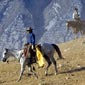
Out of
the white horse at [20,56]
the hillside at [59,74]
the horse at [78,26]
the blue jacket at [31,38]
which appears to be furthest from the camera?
the horse at [78,26]

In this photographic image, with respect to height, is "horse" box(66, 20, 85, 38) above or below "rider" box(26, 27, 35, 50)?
above

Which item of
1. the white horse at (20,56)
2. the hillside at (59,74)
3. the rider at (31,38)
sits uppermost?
the rider at (31,38)

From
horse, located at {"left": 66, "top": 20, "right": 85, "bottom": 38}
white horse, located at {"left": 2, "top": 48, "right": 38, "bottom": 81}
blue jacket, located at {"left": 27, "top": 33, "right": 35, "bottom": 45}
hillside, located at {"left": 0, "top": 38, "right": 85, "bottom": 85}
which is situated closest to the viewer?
hillside, located at {"left": 0, "top": 38, "right": 85, "bottom": 85}

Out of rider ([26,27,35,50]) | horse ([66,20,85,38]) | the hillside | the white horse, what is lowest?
the hillside

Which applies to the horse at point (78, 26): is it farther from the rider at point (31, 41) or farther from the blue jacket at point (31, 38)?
the blue jacket at point (31, 38)

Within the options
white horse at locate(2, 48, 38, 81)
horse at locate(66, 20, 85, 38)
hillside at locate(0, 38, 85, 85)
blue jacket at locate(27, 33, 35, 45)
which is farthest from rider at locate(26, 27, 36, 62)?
horse at locate(66, 20, 85, 38)

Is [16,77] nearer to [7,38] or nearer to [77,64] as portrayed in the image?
[77,64]

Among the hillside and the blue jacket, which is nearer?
the hillside

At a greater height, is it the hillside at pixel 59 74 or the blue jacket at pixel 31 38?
the blue jacket at pixel 31 38

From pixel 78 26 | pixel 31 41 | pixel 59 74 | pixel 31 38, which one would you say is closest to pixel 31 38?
pixel 31 38

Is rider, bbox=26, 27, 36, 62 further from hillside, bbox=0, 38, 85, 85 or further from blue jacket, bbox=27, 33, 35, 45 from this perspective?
hillside, bbox=0, 38, 85, 85

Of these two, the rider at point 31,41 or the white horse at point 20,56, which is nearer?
the rider at point 31,41

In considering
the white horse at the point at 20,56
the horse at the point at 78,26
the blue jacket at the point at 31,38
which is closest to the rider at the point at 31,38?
the blue jacket at the point at 31,38

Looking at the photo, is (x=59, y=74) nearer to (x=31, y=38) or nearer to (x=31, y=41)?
(x=31, y=41)
